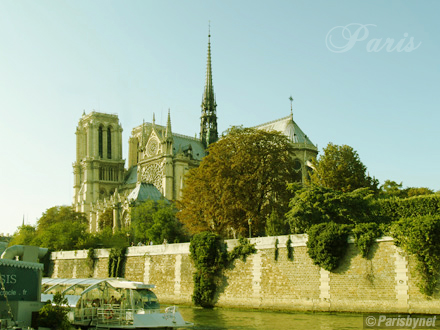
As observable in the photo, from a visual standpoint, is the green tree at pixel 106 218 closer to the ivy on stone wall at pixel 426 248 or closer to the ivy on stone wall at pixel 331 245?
the ivy on stone wall at pixel 331 245

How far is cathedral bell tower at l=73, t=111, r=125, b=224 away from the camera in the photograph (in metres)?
100

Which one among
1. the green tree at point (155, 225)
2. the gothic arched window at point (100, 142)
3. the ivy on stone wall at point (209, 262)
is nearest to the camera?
the ivy on stone wall at point (209, 262)

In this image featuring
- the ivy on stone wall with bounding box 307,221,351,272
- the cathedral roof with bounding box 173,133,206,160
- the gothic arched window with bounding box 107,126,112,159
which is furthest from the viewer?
the gothic arched window with bounding box 107,126,112,159

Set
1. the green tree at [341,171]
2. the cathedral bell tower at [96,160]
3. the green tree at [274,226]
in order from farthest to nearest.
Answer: the cathedral bell tower at [96,160], the green tree at [341,171], the green tree at [274,226]

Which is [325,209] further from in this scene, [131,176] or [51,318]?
[131,176]

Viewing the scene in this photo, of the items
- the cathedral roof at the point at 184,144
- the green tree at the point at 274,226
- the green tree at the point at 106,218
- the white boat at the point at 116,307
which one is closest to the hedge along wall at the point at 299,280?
the green tree at the point at 274,226

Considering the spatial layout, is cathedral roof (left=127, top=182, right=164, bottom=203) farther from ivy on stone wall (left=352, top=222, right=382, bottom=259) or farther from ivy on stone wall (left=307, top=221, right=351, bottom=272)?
ivy on stone wall (left=352, top=222, right=382, bottom=259)

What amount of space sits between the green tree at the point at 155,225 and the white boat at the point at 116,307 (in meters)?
28.1

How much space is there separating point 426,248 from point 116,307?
14.0 m

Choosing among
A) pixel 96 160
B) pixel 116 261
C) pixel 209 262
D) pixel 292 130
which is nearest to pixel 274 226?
pixel 209 262

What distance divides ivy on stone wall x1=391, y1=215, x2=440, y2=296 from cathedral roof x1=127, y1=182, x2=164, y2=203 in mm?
45813

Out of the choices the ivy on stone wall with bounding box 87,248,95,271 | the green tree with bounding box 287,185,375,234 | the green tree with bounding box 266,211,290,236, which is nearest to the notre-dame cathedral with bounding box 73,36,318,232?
the ivy on stone wall with bounding box 87,248,95,271

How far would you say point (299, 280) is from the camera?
30906 millimetres

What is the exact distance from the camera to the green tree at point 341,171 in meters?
46.3
